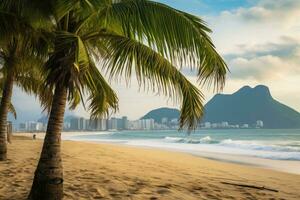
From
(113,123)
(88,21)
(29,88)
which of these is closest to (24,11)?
(88,21)

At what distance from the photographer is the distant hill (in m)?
151

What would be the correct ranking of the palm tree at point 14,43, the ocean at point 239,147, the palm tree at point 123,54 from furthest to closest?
the ocean at point 239,147, the palm tree at point 14,43, the palm tree at point 123,54

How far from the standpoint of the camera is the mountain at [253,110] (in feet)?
498

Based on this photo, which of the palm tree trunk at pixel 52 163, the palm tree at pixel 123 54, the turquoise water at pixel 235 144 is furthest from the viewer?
the turquoise water at pixel 235 144

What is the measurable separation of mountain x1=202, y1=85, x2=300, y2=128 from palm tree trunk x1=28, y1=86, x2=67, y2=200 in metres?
148

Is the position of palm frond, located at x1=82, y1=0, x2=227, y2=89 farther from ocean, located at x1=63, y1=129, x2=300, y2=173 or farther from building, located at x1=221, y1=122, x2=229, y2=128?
building, located at x1=221, y1=122, x2=229, y2=128

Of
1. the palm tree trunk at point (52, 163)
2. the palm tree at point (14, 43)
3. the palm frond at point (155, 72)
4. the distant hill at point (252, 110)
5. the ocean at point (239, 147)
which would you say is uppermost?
the distant hill at point (252, 110)

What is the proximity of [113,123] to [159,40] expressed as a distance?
164 m

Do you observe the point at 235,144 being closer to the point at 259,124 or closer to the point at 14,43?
the point at 14,43

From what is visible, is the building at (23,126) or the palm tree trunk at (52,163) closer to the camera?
the palm tree trunk at (52,163)

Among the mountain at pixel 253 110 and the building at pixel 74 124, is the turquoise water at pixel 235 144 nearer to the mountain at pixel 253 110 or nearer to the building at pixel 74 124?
the mountain at pixel 253 110

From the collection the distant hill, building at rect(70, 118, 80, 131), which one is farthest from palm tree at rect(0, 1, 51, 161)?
building at rect(70, 118, 80, 131)

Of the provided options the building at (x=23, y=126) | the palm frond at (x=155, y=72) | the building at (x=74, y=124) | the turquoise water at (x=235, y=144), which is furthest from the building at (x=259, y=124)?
the palm frond at (x=155, y=72)

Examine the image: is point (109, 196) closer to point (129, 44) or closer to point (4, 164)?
point (129, 44)
